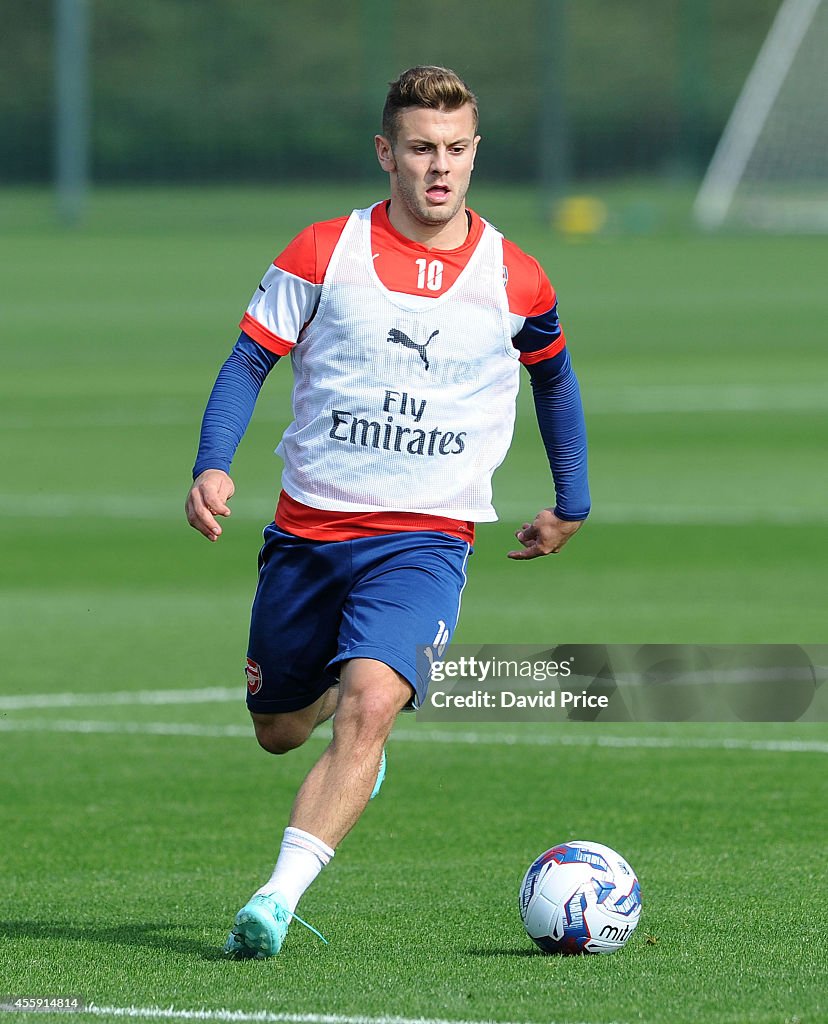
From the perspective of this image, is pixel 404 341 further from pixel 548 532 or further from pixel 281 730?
pixel 281 730

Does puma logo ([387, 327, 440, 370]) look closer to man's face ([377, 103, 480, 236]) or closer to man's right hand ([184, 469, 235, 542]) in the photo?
man's face ([377, 103, 480, 236])

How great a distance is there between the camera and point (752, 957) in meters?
5.91

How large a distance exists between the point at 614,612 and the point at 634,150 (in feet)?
148

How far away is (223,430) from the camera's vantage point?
20.4 ft

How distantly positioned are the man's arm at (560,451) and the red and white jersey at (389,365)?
0.23m

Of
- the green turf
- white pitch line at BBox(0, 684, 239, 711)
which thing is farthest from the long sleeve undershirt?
white pitch line at BBox(0, 684, 239, 711)

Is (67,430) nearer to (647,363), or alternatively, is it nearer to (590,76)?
(647,363)

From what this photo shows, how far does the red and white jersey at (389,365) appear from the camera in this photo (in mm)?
6414

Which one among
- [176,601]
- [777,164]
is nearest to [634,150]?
[777,164]

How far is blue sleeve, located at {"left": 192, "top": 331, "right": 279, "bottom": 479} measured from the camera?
242 inches

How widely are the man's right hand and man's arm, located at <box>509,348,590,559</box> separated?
1164 millimetres

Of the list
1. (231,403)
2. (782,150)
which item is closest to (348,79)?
(782,150)

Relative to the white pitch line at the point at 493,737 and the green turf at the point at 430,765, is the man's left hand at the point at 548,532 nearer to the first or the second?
the green turf at the point at 430,765

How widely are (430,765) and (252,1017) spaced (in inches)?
157
